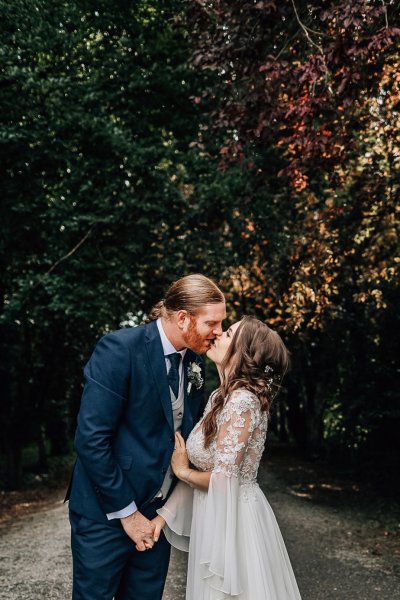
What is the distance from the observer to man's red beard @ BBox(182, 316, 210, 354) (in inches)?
125

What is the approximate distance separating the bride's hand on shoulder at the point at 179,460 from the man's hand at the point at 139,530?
37cm

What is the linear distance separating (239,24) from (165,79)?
4.21 meters

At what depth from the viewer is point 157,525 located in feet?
10.4

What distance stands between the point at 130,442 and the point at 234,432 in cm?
57

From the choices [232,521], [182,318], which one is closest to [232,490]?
[232,521]

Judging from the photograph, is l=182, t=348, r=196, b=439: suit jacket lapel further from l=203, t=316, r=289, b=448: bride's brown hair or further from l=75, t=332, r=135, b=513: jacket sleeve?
l=75, t=332, r=135, b=513: jacket sleeve

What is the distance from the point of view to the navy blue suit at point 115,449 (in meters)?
2.93

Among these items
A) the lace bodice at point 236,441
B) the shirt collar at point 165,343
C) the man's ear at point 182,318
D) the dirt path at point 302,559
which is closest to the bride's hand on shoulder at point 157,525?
the lace bodice at point 236,441

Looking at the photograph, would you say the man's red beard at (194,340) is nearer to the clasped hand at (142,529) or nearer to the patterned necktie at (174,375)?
the patterned necktie at (174,375)

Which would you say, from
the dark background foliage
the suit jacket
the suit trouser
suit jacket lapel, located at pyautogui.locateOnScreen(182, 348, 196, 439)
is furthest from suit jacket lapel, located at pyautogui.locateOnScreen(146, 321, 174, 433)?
the dark background foliage

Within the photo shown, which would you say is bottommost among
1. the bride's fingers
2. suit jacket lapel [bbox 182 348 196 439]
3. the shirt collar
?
the bride's fingers

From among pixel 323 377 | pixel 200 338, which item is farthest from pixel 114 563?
pixel 323 377

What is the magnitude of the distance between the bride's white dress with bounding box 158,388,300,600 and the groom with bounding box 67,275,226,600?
0.21m

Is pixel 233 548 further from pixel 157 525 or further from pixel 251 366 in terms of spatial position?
pixel 251 366
